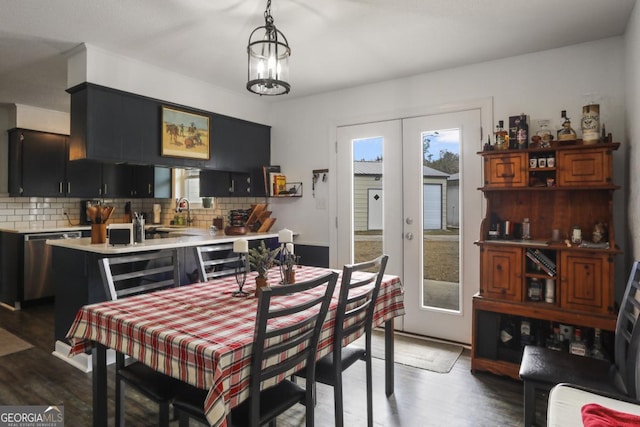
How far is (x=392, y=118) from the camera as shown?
3811mm

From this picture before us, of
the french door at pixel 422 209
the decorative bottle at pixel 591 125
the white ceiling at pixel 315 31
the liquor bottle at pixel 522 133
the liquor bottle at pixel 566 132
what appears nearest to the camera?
the white ceiling at pixel 315 31

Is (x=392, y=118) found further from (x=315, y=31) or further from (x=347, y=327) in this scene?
(x=347, y=327)

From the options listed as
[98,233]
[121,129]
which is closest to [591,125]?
[121,129]

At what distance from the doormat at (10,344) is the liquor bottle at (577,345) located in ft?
14.3

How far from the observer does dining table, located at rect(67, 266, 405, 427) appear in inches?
49.4

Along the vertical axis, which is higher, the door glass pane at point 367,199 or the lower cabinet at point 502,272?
the door glass pane at point 367,199

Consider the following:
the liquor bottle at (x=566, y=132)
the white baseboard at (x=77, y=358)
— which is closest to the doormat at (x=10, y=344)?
the white baseboard at (x=77, y=358)

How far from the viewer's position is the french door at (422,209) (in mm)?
3410

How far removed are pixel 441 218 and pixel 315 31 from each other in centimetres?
198

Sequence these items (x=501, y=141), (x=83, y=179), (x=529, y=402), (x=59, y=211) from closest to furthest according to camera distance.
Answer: (x=529, y=402)
(x=501, y=141)
(x=83, y=179)
(x=59, y=211)

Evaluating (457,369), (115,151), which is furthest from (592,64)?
(115,151)

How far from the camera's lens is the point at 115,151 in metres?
3.23

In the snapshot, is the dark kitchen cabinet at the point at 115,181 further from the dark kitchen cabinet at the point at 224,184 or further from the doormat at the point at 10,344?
the doormat at the point at 10,344

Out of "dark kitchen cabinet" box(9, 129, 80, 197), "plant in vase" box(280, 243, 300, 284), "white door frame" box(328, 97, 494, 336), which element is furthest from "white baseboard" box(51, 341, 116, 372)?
"dark kitchen cabinet" box(9, 129, 80, 197)
